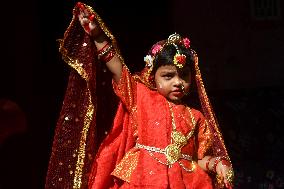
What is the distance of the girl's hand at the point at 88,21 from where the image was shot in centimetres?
208

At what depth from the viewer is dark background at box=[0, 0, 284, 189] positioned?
262 cm

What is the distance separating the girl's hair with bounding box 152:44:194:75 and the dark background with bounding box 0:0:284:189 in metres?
0.65

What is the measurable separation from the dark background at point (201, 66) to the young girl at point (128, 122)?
1.08 ft

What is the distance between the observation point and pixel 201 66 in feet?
10.1

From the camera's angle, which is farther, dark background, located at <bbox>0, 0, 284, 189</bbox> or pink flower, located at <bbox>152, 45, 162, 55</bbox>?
dark background, located at <bbox>0, 0, 284, 189</bbox>

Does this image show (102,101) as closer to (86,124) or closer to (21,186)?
(86,124)

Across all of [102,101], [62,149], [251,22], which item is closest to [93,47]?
[102,101]

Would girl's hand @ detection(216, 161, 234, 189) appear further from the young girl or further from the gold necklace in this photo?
the gold necklace

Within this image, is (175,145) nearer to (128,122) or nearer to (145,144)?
(145,144)

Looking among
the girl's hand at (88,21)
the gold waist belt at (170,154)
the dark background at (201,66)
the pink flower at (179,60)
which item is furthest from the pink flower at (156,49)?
the dark background at (201,66)

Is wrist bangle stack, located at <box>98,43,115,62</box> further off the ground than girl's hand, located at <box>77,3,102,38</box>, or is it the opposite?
girl's hand, located at <box>77,3,102,38</box>

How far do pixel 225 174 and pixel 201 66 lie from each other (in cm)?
118

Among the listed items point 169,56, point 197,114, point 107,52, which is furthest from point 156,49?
point 197,114

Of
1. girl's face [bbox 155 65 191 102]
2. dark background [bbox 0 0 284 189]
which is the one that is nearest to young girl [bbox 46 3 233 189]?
girl's face [bbox 155 65 191 102]
